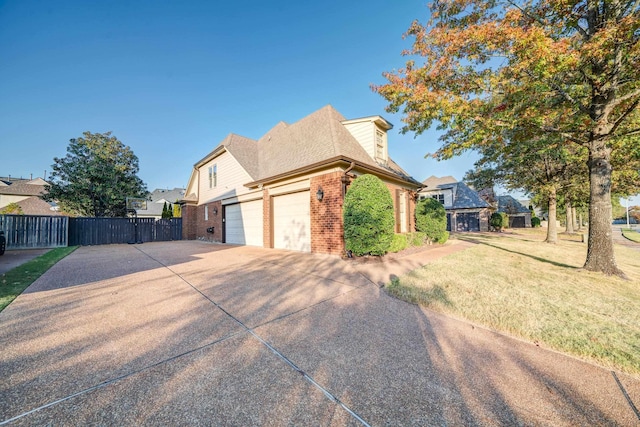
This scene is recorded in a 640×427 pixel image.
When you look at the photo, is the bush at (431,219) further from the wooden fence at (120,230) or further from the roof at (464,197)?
the wooden fence at (120,230)

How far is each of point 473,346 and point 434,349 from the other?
475 millimetres

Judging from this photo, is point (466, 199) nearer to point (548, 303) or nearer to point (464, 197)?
point (464, 197)

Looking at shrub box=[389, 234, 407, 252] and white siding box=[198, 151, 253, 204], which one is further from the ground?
white siding box=[198, 151, 253, 204]

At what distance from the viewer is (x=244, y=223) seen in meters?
12.6

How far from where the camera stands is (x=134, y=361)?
7.29 feet

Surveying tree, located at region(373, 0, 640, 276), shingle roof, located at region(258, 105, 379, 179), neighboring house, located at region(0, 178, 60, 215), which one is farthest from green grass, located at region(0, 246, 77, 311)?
neighboring house, located at region(0, 178, 60, 215)

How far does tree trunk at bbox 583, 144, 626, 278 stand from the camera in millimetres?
5605

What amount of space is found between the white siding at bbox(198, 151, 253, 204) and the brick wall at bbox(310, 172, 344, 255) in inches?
197

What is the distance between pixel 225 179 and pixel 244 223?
10.8 feet

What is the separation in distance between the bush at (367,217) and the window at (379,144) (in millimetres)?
4312

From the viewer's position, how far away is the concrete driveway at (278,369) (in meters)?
1.64

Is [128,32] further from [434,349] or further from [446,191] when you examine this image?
[446,191]

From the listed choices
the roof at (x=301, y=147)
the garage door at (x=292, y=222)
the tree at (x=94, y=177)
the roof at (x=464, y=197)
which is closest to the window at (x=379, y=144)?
the roof at (x=301, y=147)

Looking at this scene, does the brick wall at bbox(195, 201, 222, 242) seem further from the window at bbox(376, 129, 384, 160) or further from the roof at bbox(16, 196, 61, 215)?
the roof at bbox(16, 196, 61, 215)
